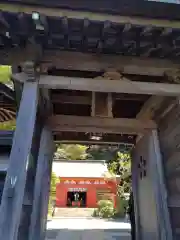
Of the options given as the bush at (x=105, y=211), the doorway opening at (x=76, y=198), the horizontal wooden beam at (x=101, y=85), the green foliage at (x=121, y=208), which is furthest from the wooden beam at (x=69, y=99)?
the doorway opening at (x=76, y=198)

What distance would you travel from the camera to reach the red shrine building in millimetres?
23453

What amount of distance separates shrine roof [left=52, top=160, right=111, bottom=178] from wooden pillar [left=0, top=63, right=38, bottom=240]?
22.0m

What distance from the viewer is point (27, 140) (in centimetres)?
286

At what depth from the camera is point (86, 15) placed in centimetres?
280

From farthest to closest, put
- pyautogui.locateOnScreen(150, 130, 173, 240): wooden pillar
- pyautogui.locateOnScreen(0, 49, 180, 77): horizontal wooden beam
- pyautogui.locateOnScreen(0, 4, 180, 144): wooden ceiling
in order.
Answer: pyautogui.locateOnScreen(150, 130, 173, 240): wooden pillar < pyautogui.locateOnScreen(0, 49, 180, 77): horizontal wooden beam < pyautogui.locateOnScreen(0, 4, 180, 144): wooden ceiling

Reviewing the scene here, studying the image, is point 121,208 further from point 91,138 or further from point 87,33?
point 87,33

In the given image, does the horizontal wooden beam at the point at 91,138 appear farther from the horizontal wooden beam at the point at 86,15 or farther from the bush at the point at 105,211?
the bush at the point at 105,211

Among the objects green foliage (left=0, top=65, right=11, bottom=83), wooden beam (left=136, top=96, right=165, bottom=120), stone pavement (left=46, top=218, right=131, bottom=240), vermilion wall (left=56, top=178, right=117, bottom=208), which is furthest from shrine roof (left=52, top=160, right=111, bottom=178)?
green foliage (left=0, top=65, right=11, bottom=83)

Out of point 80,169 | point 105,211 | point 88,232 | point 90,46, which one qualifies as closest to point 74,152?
point 80,169

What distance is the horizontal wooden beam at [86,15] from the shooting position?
2.71 m

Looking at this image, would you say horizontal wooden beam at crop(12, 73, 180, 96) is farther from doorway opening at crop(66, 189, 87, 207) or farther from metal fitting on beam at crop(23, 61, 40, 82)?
doorway opening at crop(66, 189, 87, 207)

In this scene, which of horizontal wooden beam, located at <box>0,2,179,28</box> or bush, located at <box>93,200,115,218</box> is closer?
horizontal wooden beam, located at <box>0,2,179,28</box>

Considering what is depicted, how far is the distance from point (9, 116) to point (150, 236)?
3.56 m

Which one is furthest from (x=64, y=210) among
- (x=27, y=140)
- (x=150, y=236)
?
(x=27, y=140)
